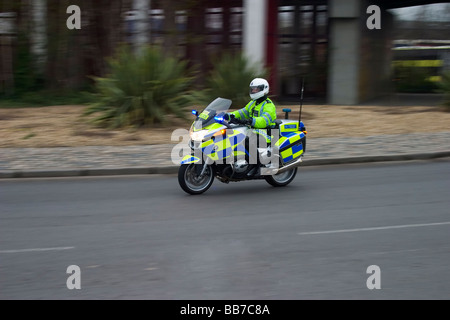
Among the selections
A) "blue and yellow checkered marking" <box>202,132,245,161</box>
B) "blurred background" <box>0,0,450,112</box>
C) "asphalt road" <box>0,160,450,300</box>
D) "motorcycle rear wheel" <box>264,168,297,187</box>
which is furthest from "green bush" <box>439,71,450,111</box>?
"blue and yellow checkered marking" <box>202,132,245,161</box>

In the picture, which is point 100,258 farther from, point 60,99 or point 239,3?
point 239,3

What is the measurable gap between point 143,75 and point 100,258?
381 inches

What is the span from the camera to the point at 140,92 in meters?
15.8

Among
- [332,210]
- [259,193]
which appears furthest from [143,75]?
[332,210]

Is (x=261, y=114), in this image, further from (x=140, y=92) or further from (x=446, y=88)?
(x=446, y=88)

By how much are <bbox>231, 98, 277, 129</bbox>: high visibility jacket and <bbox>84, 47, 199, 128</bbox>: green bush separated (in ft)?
19.3

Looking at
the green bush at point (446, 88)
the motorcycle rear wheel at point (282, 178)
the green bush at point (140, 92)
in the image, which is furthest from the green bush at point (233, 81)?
the motorcycle rear wheel at point (282, 178)

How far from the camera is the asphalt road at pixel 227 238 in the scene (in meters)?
5.71

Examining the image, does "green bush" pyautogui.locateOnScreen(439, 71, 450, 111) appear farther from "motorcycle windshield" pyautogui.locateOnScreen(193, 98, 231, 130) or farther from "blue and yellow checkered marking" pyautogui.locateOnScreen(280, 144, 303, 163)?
"motorcycle windshield" pyautogui.locateOnScreen(193, 98, 231, 130)

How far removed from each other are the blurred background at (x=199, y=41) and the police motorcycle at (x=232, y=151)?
9236 millimetres

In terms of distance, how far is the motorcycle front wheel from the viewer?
31.4ft

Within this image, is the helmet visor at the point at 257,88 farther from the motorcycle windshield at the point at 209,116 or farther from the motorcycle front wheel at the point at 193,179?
the motorcycle front wheel at the point at 193,179

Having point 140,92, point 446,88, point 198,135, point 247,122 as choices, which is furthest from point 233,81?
point 198,135

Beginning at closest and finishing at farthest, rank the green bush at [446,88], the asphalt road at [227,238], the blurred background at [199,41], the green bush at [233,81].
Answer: the asphalt road at [227,238] < the green bush at [233,81] < the green bush at [446,88] < the blurred background at [199,41]
